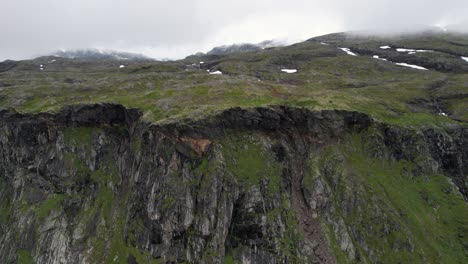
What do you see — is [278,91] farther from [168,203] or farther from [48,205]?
[48,205]

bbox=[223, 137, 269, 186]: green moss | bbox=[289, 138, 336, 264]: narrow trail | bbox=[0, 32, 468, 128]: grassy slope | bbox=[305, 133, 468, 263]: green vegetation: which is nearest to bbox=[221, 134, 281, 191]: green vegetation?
bbox=[223, 137, 269, 186]: green moss

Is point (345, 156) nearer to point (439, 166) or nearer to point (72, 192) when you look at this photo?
point (439, 166)

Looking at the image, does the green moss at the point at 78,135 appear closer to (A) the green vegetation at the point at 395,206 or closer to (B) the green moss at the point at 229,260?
(B) the green moss at the point at 229,260

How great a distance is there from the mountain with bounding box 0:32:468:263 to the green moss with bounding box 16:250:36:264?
249 mm

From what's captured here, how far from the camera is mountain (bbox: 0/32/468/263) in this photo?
61500 mm

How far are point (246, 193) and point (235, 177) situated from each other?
358cm

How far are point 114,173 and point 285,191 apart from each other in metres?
39.9

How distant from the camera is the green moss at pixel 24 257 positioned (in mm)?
74438

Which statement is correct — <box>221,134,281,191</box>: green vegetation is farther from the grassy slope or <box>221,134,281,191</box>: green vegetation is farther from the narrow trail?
the grassy slope

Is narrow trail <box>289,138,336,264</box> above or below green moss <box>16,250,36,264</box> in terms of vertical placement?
above

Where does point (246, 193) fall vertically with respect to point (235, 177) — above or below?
below

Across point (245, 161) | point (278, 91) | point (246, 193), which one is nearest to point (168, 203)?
point (246, 193)

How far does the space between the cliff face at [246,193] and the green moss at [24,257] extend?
251mm

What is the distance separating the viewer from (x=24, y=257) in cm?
7512
